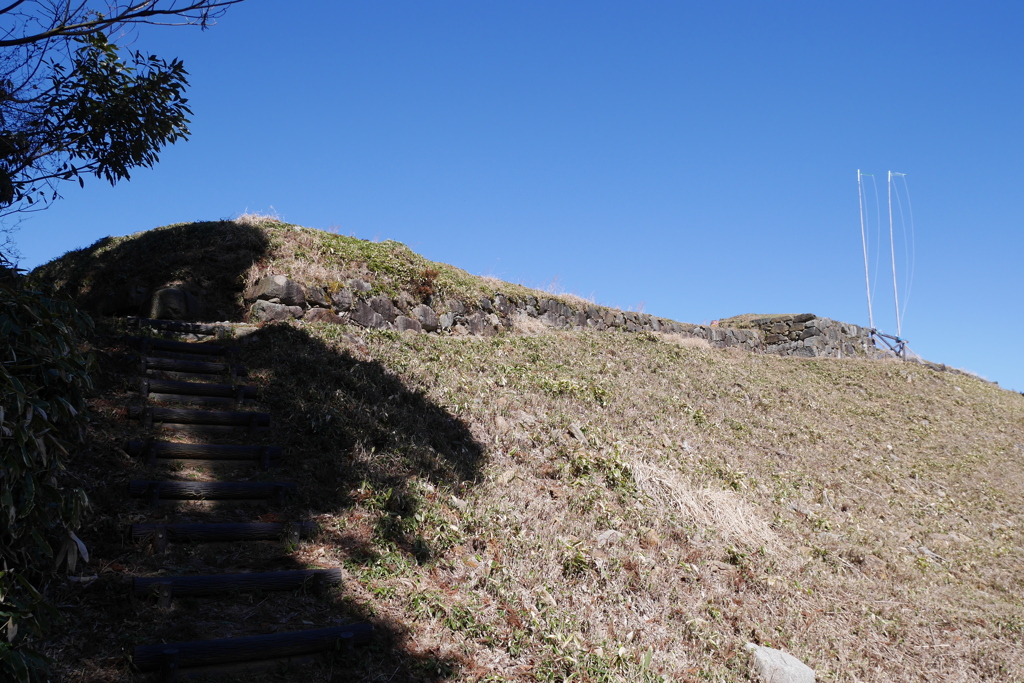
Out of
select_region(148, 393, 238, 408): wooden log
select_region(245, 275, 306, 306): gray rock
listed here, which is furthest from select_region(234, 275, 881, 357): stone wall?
select_region(148, 393, 238, 408): wooden log

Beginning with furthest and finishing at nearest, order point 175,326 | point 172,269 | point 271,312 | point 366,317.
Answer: point 366,317 → point 172,269 → point 271,312 → point 175,326

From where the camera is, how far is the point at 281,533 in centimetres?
568

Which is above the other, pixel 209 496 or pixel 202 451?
pixel 202 451

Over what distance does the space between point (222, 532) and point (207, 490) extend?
692 millimetres

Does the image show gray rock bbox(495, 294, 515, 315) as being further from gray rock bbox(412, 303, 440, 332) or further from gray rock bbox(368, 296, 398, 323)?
gray rock bbox(368, 296, 398, 323)

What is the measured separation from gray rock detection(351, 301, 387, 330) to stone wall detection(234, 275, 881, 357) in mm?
18

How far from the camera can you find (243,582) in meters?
4.91

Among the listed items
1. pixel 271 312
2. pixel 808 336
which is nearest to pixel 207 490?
pixel 271 312

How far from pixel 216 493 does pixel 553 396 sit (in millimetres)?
5566

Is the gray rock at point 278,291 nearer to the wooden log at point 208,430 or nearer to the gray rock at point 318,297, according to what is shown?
the gray rock at point 318,297

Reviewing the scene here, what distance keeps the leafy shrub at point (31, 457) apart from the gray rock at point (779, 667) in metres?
5.12

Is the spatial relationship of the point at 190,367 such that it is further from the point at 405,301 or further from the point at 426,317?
the point at 426,317

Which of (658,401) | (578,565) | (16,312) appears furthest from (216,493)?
(658,401)

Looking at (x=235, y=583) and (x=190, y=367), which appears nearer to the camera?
(x=235, y=583)
